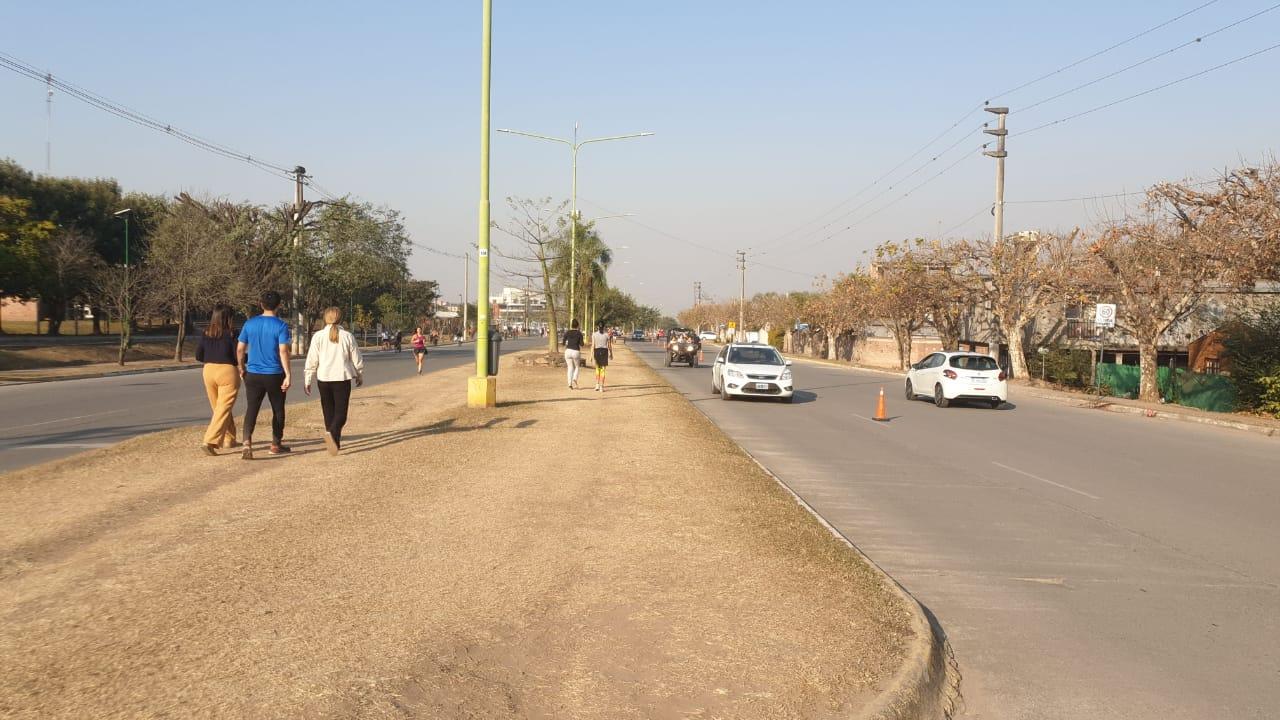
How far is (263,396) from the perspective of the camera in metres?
10.8

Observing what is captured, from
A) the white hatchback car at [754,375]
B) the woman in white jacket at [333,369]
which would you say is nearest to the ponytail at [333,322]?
the woman in white jacket at [333,369]

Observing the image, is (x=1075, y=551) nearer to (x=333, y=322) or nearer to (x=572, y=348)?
(x=333, y=322)

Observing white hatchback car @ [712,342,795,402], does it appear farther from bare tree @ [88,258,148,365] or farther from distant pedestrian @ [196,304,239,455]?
bare tree @ [88,258,148,365]

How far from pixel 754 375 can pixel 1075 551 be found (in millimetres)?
14995

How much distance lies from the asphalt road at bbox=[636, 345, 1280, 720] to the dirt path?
27.5 inches

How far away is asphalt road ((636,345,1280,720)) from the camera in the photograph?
4.86m

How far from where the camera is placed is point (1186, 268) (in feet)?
84.7

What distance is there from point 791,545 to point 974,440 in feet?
32.8

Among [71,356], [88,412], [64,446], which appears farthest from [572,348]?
[71,356]

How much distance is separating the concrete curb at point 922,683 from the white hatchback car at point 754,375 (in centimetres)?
1686

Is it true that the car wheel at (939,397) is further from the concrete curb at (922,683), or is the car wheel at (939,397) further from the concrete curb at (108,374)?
the concrete curb at (108,374)

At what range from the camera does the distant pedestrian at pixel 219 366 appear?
34.3ft

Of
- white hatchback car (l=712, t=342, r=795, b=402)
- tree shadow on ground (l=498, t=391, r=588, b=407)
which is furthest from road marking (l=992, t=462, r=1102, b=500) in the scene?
white hatchback car (l=712, t=342, r=795, b=402)

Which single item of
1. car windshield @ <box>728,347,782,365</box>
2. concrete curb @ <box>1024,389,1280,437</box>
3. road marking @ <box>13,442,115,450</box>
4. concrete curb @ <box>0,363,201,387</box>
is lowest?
concrete curb @ <box>1024,389,1280,437</box>
